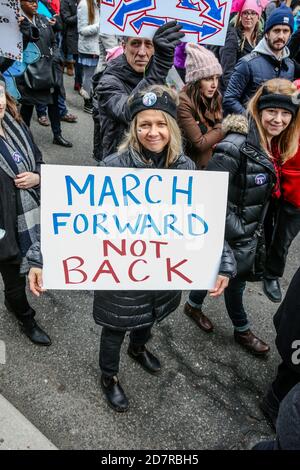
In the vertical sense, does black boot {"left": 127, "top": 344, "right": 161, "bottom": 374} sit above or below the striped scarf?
below

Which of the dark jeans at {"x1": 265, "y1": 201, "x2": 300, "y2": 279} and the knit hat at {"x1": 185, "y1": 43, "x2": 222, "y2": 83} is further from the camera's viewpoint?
the dark jeans at {"x1": 265, "y1": 201, "x2": 300, "y2": 279}

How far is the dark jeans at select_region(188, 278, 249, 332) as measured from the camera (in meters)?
2.72

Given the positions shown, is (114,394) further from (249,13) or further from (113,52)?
(249,13)

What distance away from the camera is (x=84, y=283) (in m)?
1.83

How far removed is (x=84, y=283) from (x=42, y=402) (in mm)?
971

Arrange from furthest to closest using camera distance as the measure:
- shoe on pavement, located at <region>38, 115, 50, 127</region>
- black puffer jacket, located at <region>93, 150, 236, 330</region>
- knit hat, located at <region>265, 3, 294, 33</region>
Result: shoe on pavement, located at <region>38, 115, 50, 127</region>, knit hat, located at <region>265, 3, 294, 33</region>, black puffer jacket, located at <region>93, 150, 236, 330</region>

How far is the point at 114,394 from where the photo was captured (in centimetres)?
238

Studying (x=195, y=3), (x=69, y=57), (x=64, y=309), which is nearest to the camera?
(x=195, y=3)

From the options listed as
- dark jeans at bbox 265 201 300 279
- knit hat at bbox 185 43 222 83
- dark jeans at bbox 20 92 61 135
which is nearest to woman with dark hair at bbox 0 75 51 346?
knit hat at bbox 185 43 222 83

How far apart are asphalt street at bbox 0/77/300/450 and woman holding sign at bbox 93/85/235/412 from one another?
157 mm

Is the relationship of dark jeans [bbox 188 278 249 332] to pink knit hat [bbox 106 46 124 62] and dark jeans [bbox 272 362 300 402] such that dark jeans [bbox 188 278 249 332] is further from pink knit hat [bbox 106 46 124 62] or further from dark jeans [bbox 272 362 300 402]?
pink knit hat [bbox 106 46 124 62]

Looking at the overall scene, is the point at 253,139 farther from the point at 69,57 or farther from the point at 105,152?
the point at 69,57

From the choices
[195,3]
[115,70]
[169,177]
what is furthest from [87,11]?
[169,177]

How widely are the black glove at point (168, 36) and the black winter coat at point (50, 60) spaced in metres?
2.55
